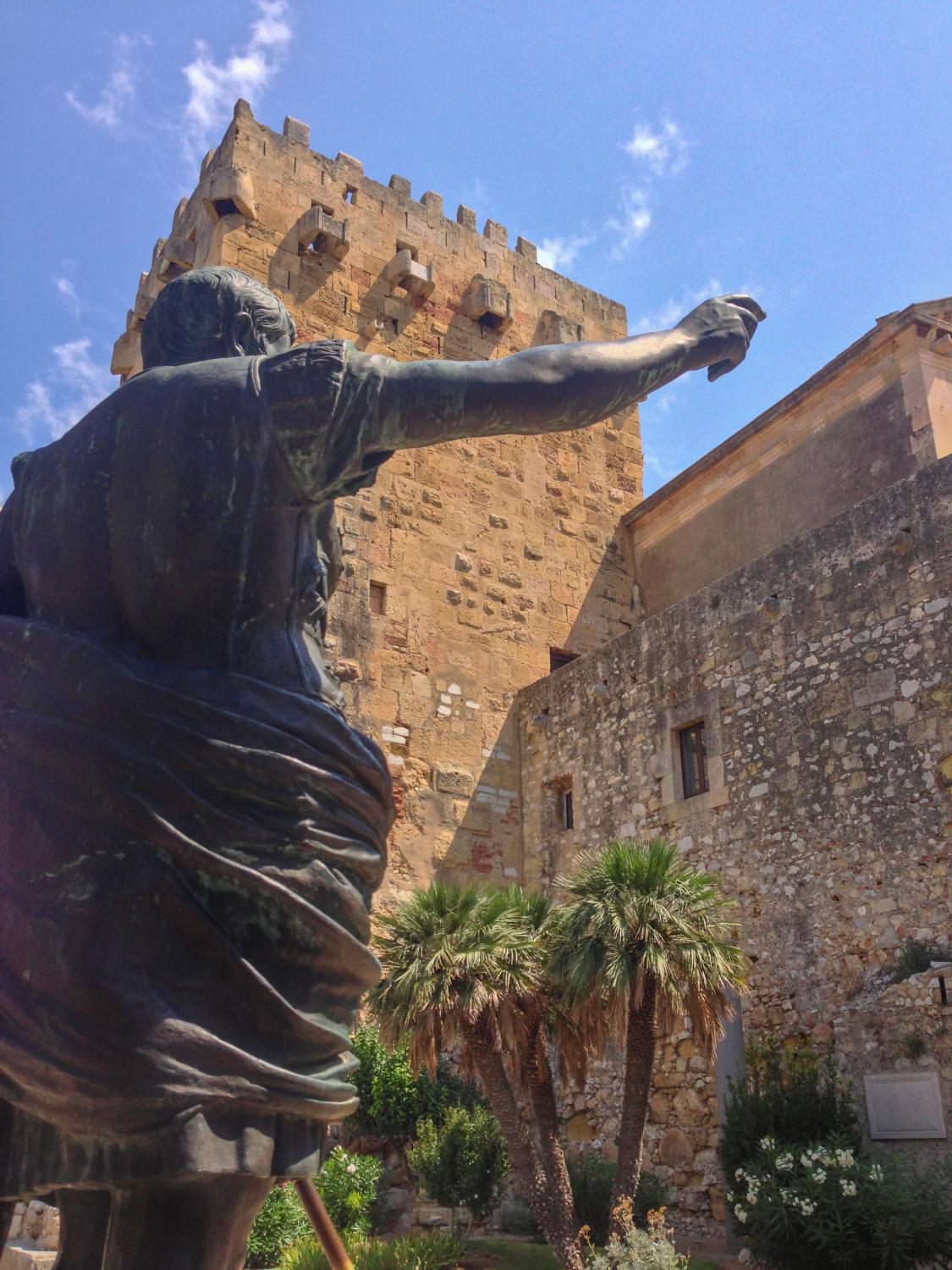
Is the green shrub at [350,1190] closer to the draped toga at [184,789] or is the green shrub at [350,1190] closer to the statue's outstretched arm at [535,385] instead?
the draped toga at [184,789]

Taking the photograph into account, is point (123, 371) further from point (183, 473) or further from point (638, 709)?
point (183, 473)

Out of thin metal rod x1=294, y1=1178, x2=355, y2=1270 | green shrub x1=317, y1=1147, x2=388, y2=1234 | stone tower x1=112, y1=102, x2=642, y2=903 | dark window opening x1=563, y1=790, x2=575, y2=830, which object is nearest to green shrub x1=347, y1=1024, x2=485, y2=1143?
green shrub x1=317, y1=1147, x2=388, y2=1234

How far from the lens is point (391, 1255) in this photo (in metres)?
8.62

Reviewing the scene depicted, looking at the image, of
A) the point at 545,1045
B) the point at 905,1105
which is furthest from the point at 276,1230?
the point at 905,1105

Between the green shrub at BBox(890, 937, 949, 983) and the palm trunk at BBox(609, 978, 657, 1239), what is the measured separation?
1989 mm

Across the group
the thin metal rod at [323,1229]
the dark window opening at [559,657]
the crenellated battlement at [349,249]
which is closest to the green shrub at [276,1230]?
the thin metal rod at [323,1229]

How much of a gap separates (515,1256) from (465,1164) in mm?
947

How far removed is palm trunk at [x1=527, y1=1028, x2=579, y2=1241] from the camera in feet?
28.3

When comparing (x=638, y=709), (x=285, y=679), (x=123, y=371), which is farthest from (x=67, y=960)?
(x=123, y=371)

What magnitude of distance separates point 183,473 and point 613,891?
7.92 metres

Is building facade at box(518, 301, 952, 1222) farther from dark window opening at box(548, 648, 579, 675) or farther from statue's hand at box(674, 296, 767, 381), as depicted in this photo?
statue's hand at box(674, 296, 767, 381)

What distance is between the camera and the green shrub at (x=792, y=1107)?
8.96m

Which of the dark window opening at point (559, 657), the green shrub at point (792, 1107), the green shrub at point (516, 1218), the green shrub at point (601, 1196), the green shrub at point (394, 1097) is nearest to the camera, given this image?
the green shrub at point (792, 1107)

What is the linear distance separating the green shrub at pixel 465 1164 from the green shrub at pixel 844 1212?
238cm
